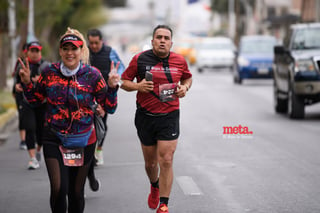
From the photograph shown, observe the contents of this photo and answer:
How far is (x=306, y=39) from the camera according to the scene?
17.2 m

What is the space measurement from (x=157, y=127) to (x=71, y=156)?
137cm

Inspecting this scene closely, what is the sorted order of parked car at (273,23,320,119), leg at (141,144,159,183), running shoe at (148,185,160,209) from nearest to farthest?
1. leg at (141,144,159,183)
2. running shoe at (148,185,160,209)
3. parked car at (273,23,320,119)

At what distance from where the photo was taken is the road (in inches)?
327

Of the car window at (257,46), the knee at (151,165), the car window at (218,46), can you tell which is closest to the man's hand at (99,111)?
the knee at (151,165)

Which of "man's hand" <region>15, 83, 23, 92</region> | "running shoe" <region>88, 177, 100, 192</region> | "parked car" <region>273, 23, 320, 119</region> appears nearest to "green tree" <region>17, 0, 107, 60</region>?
"parked car" <region>273, 23, 320, 119</region>

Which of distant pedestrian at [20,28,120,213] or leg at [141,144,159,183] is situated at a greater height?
distant pedestrian at [20,28,120,213]

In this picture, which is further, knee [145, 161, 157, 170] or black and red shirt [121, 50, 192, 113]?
knee [145, 161, 157, 170]

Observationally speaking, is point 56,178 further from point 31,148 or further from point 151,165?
point 31,148

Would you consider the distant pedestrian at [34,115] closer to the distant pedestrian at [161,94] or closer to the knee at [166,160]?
the distant pedestrian at [161,94]

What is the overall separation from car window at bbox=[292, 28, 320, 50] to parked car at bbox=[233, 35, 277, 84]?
12.2 metres

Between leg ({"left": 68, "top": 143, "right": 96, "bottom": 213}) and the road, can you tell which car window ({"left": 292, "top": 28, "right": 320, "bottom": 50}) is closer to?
the road

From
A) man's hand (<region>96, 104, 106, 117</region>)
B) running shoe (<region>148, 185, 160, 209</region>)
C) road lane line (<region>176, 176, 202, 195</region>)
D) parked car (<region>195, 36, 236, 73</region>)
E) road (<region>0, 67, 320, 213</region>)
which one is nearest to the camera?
man's hand (<region>96, 104, 106, 117</region>)

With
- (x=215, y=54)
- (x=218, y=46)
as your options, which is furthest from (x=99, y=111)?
(x=218, y=46)

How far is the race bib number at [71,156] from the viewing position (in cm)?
643
